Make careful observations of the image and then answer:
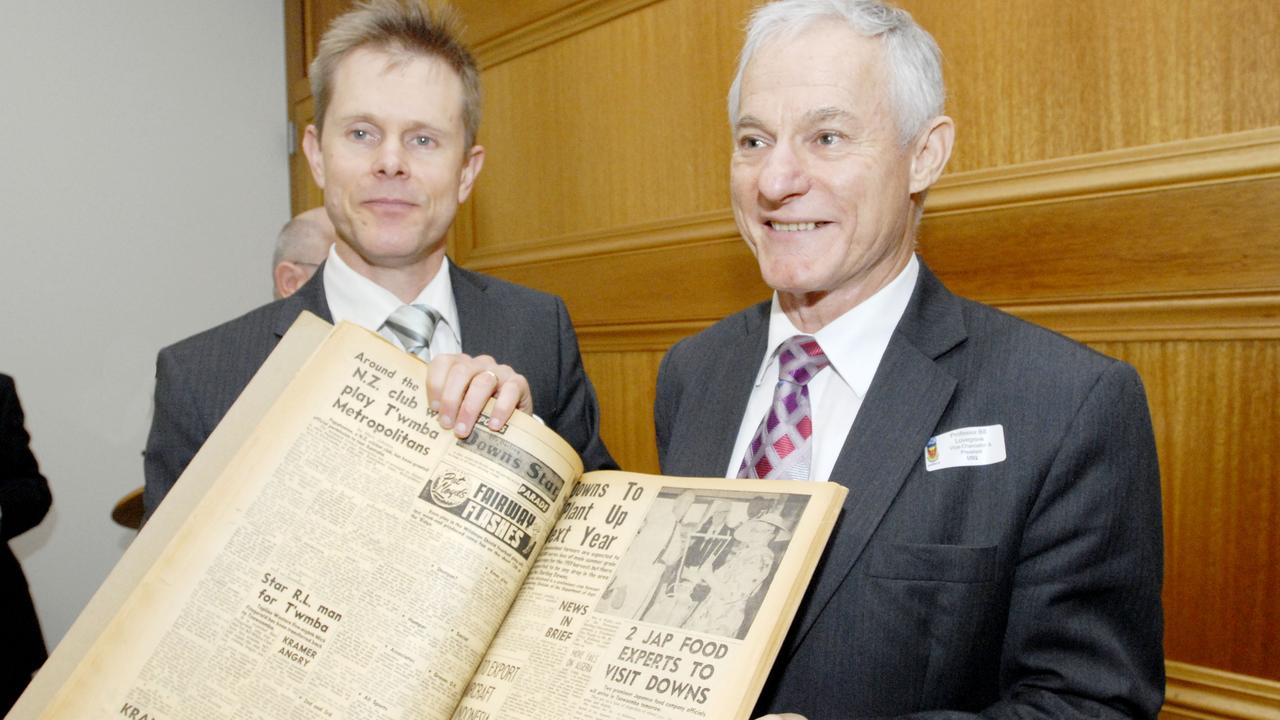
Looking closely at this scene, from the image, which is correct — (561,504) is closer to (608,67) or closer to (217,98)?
(608,67)

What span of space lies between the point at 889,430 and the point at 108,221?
364cm

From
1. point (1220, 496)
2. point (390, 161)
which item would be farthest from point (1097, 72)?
point (390, 161)

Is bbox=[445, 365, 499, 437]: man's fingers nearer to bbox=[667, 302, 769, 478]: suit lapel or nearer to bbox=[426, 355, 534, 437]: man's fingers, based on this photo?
bbox=[426, 355, 534, 437]: man's fingers

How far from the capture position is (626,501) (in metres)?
0.99

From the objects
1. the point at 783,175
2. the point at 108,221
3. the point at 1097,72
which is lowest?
the point at 783,175

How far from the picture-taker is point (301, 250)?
2717 mm

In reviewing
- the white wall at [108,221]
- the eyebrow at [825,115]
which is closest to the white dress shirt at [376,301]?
the eyebrow at [825,115]

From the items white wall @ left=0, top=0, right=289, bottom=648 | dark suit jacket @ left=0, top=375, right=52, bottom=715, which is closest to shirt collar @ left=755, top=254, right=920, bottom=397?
dark suit jacket @ left=0, top=375, right=52, bottom=715

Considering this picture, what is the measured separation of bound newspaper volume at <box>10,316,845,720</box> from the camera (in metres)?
0.87

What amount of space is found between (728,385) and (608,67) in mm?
1617

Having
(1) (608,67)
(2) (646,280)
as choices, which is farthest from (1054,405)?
(1) (608,67)

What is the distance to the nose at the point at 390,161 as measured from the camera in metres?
1.41

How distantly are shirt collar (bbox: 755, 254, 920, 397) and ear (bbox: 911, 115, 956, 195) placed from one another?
4.9 inches

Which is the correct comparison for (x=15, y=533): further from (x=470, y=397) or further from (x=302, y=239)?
(x=470, y=397)
